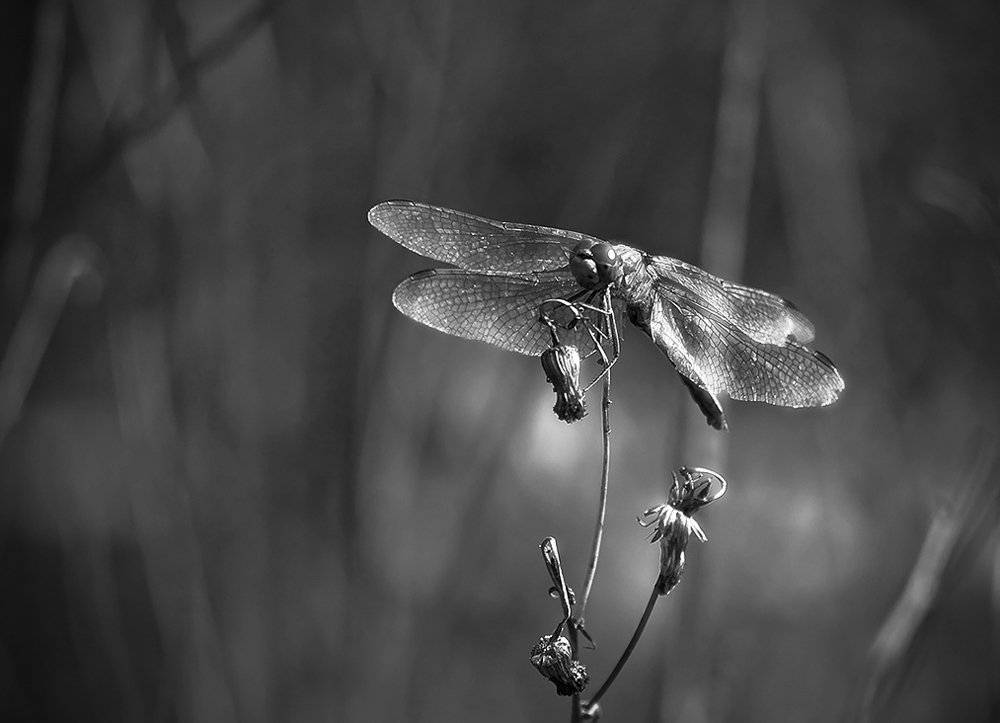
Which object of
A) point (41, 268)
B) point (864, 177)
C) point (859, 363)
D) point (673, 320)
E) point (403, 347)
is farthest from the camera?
point (864, 177)

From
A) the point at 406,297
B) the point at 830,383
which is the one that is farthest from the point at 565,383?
the point at 830,383

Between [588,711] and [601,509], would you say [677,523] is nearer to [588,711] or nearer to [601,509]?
[601,509]

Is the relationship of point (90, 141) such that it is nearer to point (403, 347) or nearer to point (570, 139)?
point (403, 347)

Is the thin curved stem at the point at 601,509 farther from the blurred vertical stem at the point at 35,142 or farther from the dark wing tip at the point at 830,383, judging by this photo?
the blurred vertical stem at the point at 35,142

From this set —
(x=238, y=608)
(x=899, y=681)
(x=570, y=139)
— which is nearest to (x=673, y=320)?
(x=899, y=681)

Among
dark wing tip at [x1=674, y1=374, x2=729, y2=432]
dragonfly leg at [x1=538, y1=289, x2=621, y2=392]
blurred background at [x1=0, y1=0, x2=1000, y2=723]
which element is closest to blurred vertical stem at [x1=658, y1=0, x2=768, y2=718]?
blurred background at [x1=0, y1=0, x2=1000, y2=723]

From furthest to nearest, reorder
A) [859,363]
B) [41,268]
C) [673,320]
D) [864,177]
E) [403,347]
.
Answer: [864,177] < [859,363] < [403,347] < [41,268] < [673,320]
